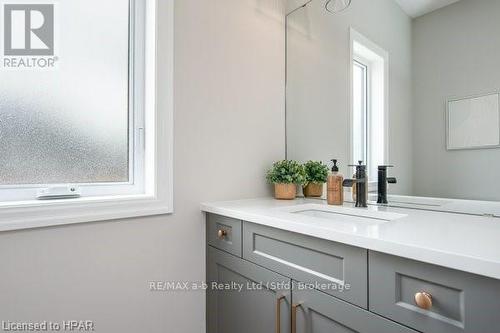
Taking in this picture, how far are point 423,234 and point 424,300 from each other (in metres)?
0.18

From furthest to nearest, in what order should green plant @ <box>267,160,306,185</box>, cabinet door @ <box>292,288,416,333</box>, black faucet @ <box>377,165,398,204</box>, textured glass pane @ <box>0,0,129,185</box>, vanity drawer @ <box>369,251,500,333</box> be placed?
green plant @ <box>267,160,306,185</box> → black faucet @ <box>377,165,398,204</box> → textured glass pane @ <box>0,0,129,185</box> → cabinet door @ <box>292,288,416,333</box> → vanity drawer @ <box>369,251,500,333</box>

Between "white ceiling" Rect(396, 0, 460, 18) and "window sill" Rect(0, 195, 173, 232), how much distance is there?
133 cm

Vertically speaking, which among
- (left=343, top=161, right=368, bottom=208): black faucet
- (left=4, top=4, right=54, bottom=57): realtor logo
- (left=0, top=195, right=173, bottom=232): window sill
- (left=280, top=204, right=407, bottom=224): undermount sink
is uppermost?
(left=4, top=4, right=54, bottom=57): realtor logo

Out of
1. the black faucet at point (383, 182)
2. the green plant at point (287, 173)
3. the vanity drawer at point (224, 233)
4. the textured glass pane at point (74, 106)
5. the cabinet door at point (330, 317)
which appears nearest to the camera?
the cabinet door at point (330, 317)

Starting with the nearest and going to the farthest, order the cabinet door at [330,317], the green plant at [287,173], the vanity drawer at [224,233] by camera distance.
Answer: the cabinet door at [330,317] < the vanity drawer at [224,233] < the green plant at [287,173]

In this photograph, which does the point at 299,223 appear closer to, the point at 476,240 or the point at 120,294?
the point at 476,240

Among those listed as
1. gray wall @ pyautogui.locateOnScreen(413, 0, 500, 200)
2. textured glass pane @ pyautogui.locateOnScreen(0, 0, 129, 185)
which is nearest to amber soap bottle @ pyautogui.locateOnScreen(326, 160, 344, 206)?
gray wall @ pyautogui.locateOnScreen(413, 0, 500, 200)

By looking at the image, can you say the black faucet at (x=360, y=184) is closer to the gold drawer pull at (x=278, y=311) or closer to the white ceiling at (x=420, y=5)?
the gold drawer pull at (x=278, y=311)

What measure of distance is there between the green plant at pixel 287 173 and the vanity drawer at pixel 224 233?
41 centimetres

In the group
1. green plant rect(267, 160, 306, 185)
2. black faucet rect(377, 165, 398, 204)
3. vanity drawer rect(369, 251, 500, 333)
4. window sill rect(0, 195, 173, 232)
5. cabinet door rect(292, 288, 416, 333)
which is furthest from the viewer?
green plant rect(267, 160, 306, 185)

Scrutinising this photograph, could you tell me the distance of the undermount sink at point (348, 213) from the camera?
109 cm

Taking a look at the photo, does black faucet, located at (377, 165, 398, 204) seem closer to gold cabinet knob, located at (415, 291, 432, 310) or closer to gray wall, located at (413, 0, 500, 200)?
gray wall, located at (413, 0, 500, 200)

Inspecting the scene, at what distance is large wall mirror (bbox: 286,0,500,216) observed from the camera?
1.02 m

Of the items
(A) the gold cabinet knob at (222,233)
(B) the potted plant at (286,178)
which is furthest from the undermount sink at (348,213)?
(A) the gold cabinet knob at (222,233)
